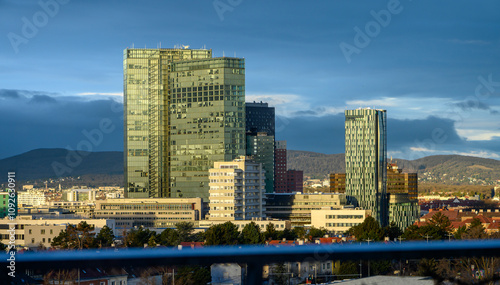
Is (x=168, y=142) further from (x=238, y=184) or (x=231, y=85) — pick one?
(x=238, y=184)

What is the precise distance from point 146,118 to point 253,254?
127268 mm

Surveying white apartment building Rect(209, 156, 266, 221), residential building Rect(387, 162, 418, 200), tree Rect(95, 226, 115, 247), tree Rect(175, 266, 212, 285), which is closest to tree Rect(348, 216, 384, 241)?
tree Rect(95, 226, 115, 247)

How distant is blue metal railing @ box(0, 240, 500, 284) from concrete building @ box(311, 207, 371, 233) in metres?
92.2

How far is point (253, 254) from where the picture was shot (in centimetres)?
461

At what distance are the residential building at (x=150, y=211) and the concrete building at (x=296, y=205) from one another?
11511 millimetres

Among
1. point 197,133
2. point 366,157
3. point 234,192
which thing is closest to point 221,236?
point 234,192

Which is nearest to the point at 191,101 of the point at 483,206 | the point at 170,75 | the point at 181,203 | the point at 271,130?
the point at 170,75

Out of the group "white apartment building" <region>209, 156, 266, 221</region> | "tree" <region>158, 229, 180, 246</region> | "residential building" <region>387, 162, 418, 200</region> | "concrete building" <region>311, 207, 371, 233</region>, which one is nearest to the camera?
"tree" <region>158, 229, 180, 246</region>

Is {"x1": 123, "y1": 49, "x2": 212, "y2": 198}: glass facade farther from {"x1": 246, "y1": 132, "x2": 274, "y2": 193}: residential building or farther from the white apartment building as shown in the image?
the white apartment building

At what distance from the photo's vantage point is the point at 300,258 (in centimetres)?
463

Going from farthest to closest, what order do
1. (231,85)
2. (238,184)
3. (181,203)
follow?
(231,85) → (181,203) → (238,184)

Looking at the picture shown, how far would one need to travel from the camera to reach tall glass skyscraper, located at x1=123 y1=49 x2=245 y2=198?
121500 mm

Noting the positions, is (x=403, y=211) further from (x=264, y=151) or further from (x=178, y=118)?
(x=264, y=151)

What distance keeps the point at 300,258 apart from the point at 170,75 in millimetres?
126131
